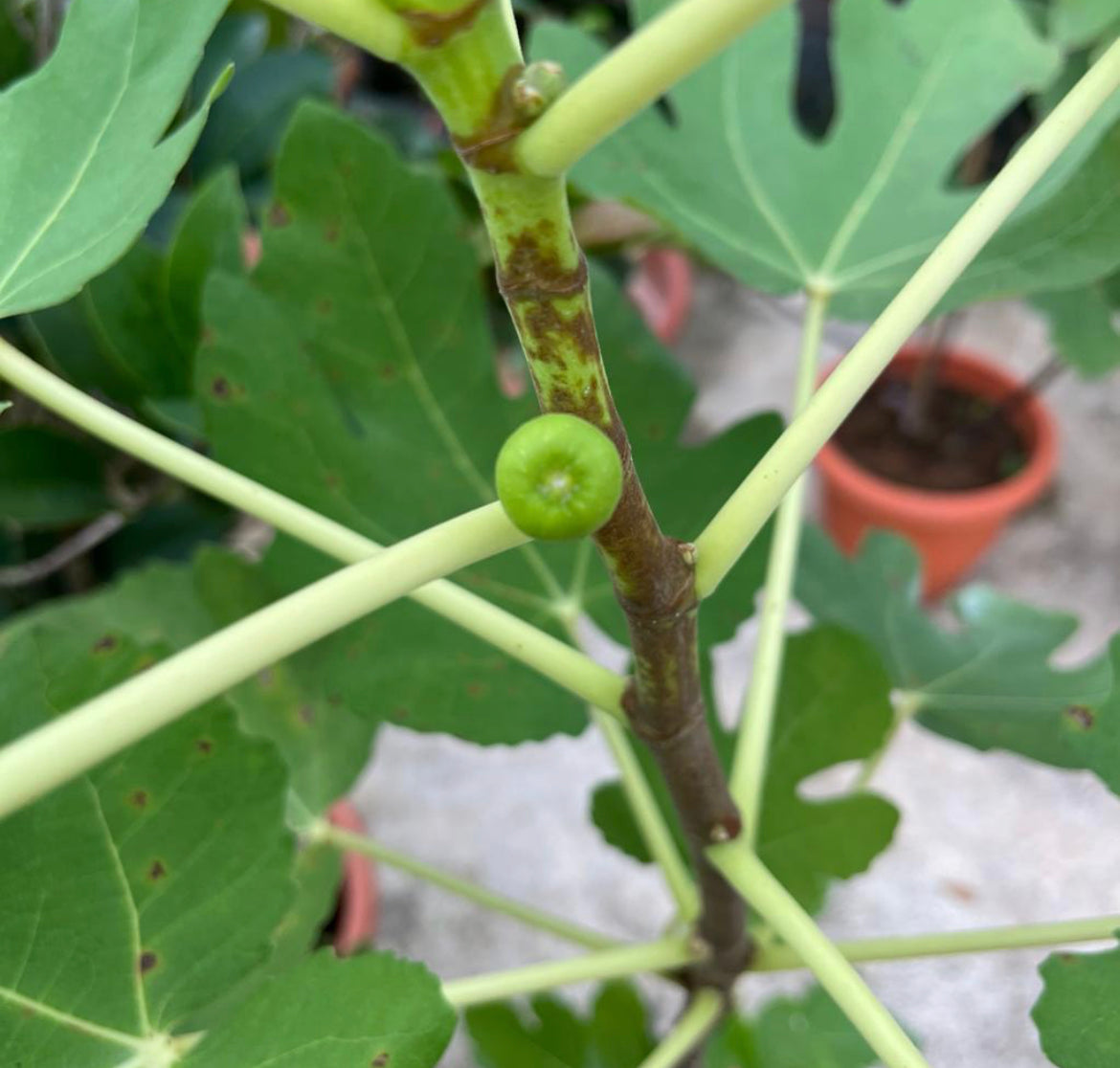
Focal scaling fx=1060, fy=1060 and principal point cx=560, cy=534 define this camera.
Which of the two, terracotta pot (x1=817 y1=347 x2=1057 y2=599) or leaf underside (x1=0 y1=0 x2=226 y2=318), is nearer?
leaf underside (x1=0 y1=0 x2=226 y2=318)

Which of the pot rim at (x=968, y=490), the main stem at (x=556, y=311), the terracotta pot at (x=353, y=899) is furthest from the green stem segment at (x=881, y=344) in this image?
the pot rim at (x=968, y=490)

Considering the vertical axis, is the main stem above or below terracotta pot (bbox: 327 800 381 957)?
above

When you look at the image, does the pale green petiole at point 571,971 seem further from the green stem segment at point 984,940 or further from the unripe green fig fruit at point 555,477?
the unripe green fig fruit at point 555,477

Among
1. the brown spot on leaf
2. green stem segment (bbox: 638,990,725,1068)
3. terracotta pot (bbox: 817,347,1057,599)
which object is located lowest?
terracotta pot (bbox: 817,347,1057,599)

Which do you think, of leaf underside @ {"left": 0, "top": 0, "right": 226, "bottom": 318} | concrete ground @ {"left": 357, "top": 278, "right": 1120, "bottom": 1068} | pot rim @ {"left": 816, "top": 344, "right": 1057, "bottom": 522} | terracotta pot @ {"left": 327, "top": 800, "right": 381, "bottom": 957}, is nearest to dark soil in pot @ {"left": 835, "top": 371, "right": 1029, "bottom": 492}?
pot rim @ {"left": 816, "top": 344, "right": 1057, "bottom": 522}

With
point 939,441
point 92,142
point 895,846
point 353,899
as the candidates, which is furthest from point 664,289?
point 92,142

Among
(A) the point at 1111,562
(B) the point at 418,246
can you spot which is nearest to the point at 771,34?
(B) the point at 418,246

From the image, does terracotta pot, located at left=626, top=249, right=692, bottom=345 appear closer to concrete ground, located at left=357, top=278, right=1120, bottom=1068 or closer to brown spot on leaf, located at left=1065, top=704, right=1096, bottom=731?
concrete ground, located at left=357, top=278, right=1120, bottom=1068

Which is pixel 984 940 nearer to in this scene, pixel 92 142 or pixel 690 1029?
pixel 690 1029
